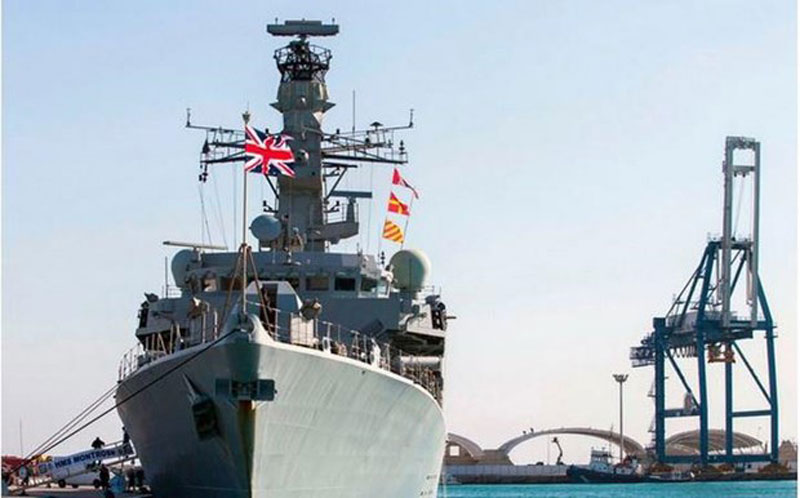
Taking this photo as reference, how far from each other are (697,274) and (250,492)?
76793 mm

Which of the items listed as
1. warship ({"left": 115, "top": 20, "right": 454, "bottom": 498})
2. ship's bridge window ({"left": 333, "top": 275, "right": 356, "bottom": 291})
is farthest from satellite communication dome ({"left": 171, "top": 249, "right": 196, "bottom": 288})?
ship's bridge window ({"left": 333, "top": 275, "right": 356, "bottom": 291})

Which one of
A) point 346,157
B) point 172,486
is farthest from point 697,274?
point 172,486

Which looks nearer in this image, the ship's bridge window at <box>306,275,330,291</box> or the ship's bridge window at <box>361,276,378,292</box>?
the ship's bridge window at <box>306,275,330,291</box>

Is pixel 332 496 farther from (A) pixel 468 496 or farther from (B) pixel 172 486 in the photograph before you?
(A) pixel 468 496

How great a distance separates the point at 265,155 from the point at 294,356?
3960 mm

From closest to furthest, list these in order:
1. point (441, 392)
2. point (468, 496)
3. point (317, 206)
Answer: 1. point (441, 392)
2. point (317, 206)
3. point (468, 496)

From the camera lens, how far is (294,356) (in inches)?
1014

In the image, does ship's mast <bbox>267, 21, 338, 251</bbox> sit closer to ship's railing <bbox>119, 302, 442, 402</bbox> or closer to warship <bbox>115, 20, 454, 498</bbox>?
warship <bbox>115, 20, 454, 498</bbox>

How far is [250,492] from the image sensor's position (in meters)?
25.9

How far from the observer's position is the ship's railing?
27.2 meters

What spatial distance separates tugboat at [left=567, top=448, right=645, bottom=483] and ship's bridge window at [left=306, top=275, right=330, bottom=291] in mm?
63779

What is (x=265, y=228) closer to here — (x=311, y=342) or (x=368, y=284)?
(x=368, y=284)

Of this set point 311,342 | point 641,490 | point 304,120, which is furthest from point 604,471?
point 311,342

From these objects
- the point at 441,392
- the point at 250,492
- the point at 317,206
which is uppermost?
the point at 317,206
